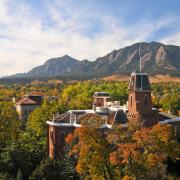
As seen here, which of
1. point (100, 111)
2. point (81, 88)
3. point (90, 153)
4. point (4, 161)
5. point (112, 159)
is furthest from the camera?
point (81, 88)

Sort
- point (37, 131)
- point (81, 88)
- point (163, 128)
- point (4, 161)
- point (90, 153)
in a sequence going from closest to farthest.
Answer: point (90, 153), point (163, 128), point (4, 161), point (37, 131), point (81, 88)

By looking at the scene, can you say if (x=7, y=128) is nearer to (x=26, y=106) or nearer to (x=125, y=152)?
(x=125, y=152)

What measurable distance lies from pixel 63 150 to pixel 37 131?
10.8 metres

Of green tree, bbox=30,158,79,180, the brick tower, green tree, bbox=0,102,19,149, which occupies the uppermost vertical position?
the brick tower

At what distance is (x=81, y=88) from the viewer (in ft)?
382

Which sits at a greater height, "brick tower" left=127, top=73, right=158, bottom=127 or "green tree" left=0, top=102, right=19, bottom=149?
"brick tower" left=127, top=73, right=158, bottom=127

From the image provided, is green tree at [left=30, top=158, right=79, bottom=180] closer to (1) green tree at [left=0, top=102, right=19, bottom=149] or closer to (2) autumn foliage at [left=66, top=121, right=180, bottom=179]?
(2) autumn foliage at [left=66, top=121, right=180, bottom=179]

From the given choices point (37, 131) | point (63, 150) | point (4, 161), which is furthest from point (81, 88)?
point (4, 161)

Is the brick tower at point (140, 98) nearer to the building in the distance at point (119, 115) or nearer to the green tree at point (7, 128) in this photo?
the building in the distance at point (119, 115)

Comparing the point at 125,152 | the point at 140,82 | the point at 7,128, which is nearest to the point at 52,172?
the point at 125,152

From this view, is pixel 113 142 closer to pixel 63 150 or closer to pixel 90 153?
pixel 90 153

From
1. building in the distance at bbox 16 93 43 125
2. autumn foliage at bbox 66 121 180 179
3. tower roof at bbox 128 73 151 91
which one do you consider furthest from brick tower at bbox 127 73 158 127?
building in the distance at bbox 16 93 43 125

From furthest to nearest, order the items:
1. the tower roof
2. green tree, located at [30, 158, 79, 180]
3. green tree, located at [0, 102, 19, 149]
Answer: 1. green tree, located at [0, 102, 19, 149]
2. the tower roof
3. green tree, located at [30, 158, 79, 180]

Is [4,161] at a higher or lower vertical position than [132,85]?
lower
